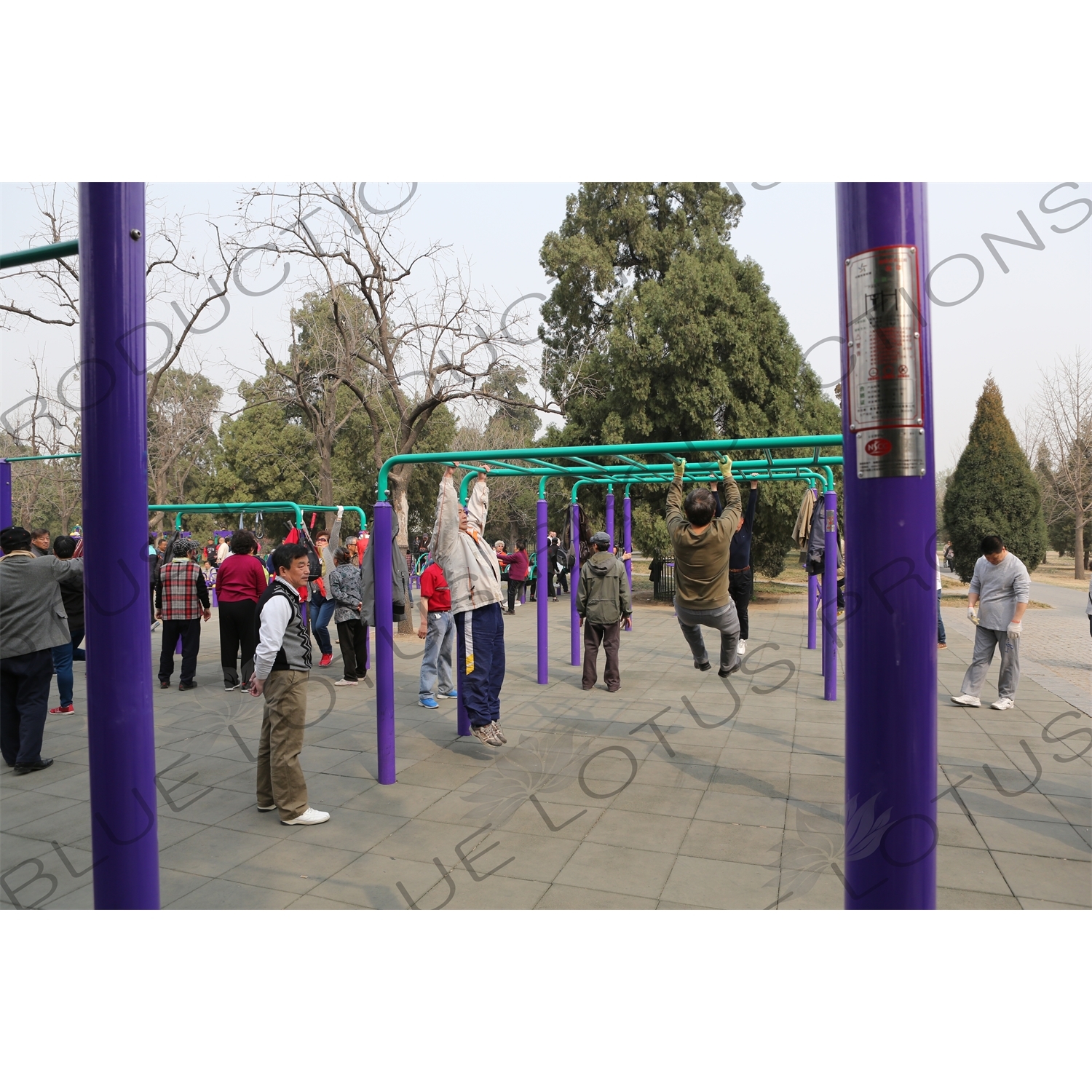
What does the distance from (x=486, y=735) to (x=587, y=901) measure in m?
2.42

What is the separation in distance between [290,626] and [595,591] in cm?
399

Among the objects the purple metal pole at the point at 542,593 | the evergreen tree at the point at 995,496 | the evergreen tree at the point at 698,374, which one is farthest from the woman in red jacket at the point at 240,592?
the evergreen tree at the point at 995,496

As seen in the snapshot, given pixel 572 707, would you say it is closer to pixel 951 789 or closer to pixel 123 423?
pixel 951 789

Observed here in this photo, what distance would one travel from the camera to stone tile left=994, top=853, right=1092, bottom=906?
3.51 meters

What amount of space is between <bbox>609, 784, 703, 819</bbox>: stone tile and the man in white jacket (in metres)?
1.21

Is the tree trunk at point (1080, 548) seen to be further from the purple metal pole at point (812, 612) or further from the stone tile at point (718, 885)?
the stone tile at point (718, 885)

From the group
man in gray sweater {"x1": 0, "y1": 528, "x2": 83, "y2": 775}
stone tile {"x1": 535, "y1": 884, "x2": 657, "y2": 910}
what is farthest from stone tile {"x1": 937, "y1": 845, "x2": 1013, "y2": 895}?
man in gray sweater {"x1": 0, "y1": 528, "x2": 83, "y2": 775}

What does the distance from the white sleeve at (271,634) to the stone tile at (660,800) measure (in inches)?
86.1

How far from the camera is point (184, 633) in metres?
8.71

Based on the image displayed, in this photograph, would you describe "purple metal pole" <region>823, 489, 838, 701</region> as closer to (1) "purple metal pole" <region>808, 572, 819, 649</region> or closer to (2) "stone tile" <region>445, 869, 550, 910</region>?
(1) "purple metal pole" <region>808, 572, 819, 649</region>

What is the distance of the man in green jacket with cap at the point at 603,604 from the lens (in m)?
7.95

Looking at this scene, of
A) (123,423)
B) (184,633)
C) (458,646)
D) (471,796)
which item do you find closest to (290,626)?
(471,796)

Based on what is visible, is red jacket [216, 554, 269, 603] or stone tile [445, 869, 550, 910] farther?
red jacket [216, 554, 269, 603]

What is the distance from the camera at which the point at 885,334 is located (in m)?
1.67
